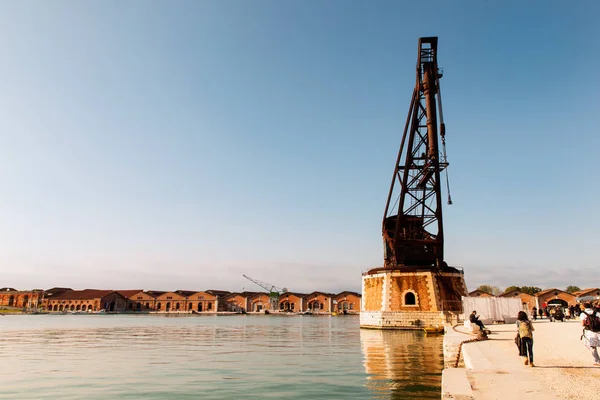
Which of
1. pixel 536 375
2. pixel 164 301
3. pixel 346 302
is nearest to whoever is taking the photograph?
pixel 536 375

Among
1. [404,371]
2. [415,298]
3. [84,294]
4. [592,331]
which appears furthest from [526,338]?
[84,294]

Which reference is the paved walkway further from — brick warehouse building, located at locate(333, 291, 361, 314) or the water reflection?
brick warehouse building, located at locate(333, 291, 361, 314)

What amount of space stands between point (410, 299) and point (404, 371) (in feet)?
82.8

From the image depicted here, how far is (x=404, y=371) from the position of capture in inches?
594

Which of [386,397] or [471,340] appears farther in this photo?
[471,340]

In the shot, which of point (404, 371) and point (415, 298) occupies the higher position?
point (415, 298)

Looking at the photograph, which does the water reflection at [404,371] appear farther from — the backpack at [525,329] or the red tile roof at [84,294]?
the red tile roof at [84,294]

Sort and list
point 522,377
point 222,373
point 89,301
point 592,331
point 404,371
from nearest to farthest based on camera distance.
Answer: point 522,377 → point 592,331 → point 404,371 → point 222,373 → point 89,301

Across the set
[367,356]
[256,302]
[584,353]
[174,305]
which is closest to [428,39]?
[367,356]

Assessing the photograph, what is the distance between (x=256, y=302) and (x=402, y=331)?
8947cm

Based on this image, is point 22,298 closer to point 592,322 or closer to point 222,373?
point 222,373

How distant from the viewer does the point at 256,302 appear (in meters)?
122

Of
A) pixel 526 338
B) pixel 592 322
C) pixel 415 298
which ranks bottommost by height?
pixel 526 338

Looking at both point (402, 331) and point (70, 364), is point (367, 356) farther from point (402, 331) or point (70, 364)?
point (402, 331)
